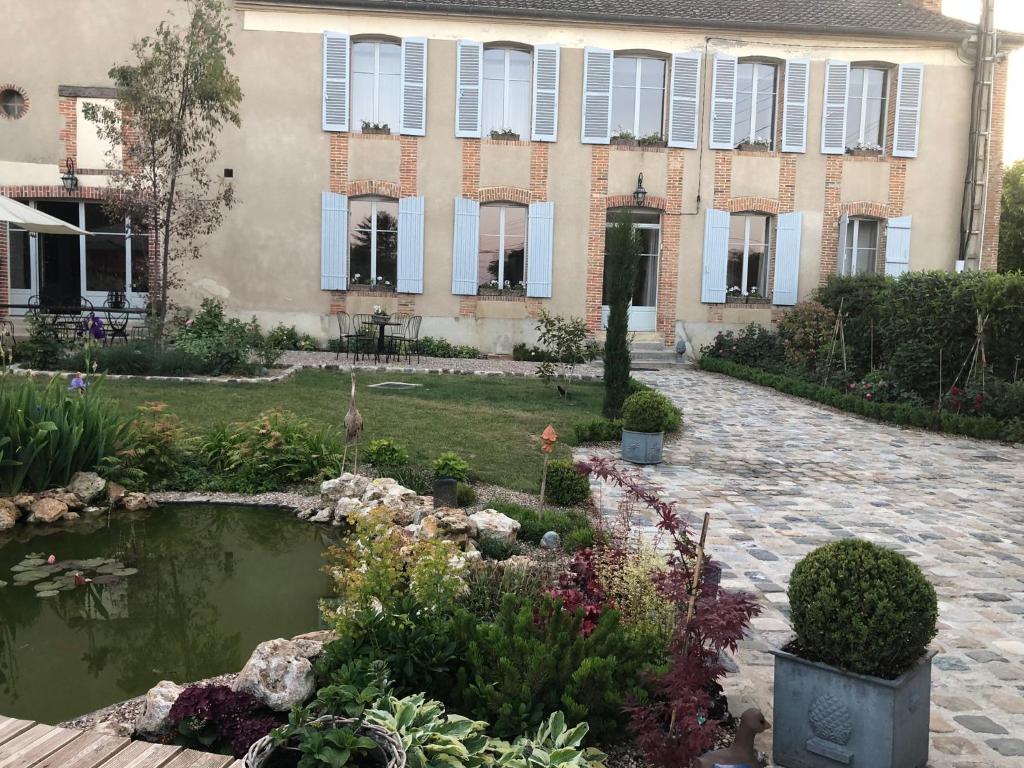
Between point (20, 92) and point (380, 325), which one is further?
point (20, 92)

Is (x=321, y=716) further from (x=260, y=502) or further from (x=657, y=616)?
(x=260, y=502)

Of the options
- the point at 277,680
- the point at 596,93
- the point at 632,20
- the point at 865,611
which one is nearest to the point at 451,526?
the point at 277,680

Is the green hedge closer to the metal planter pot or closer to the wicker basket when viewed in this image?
the metal planter pot

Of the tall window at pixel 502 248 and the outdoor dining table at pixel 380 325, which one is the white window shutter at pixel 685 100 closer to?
the tall window at pixel 502 248

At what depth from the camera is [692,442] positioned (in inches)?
349

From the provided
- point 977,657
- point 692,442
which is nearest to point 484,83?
point 692,442

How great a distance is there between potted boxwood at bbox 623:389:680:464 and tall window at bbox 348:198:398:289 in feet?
29.6

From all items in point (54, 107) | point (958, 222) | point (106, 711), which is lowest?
point (106, 711)

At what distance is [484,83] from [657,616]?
14.2m

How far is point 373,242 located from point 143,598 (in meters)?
12.2

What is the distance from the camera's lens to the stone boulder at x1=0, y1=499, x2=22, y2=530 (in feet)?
16.3

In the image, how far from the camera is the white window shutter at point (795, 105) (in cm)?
1591

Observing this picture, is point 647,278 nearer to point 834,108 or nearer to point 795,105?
point 795,105

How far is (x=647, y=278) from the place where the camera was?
16562mm
